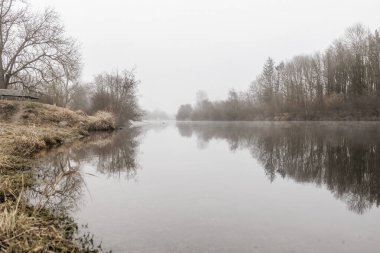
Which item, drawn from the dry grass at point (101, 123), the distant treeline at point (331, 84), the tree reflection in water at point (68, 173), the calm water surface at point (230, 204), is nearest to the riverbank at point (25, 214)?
the tree reflection in water at point (68, 173)

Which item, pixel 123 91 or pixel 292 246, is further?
pixel 123 91

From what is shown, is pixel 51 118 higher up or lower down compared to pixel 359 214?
higher up

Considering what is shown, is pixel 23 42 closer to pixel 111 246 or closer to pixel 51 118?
pixel 51 118

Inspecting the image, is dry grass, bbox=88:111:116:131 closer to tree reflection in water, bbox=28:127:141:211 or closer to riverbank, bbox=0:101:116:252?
riverbank, bbox=0:101:116:252

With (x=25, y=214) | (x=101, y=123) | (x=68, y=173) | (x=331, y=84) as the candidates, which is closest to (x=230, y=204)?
(x=68, y=173)

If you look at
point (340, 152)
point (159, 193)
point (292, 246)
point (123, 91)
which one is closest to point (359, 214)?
point (292, 246)

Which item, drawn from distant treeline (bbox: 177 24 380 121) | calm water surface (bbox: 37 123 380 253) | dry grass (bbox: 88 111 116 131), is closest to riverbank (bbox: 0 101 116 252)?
calm water surface (bbox: 37 123 380 253)

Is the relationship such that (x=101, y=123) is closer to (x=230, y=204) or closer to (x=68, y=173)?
(x=68, y=173)

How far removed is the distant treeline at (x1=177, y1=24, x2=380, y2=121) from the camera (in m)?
43.4

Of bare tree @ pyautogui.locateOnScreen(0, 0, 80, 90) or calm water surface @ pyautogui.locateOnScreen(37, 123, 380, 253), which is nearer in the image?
calm water surface @ pyautogui.locateOnScreen(37, 123, 380, 253)

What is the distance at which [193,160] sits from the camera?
1079cm

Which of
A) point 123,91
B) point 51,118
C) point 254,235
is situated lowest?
point 254,235

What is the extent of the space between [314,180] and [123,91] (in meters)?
36.4

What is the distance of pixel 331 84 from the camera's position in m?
48.4
